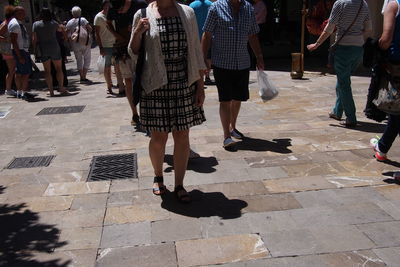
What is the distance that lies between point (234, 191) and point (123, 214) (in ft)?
3.46

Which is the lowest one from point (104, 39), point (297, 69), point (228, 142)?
point (228, 142)

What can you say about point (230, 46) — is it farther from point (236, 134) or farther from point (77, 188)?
point (77, 188)

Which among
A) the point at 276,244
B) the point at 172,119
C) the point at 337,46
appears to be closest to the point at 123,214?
the point at 172,119

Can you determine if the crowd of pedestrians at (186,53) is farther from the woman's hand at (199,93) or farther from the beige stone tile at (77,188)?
the beige stone tile at (77,188)

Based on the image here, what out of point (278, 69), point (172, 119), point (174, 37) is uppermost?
point (174, 37)

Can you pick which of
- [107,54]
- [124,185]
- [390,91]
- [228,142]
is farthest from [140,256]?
[107,54]

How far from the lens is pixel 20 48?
30.2ft

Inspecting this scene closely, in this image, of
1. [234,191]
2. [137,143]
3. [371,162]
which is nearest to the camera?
[234,191]

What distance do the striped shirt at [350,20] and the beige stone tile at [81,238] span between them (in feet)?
13.6

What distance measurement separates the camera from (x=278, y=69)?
1240cm

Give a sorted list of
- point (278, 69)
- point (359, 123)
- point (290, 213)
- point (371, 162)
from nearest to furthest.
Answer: point (290, 213), point (371, 162), point (359, 123), point (278, 69)

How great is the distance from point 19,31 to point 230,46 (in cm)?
535

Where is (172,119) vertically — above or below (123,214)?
above

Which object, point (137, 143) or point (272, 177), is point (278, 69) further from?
point (272, 177)
